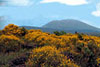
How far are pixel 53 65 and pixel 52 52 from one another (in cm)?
65

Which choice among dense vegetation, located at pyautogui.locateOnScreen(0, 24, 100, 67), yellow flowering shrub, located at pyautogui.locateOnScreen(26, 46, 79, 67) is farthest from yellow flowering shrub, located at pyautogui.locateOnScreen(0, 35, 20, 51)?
yellow flowering shrub, located at pyautogui.locateOnScreen(26, 46, 79, 67)

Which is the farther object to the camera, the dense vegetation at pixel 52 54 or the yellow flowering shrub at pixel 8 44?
the yellow flowering shrub at pixel 8 44

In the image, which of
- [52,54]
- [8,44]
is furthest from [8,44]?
[52,54]

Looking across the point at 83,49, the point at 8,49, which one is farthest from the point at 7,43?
the point at 83,49

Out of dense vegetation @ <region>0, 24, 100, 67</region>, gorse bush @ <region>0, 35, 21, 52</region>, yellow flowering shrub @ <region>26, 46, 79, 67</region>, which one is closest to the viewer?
yellow flowering shrub @ <region>26, 46, 79, 67</region>

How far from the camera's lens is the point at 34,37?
701 inches

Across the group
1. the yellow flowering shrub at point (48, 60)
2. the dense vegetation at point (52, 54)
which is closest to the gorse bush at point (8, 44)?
the dense vegetation at point (52, 54)

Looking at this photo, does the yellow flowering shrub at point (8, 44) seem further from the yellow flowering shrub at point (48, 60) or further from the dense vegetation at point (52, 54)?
the yellow flowering shrub at point (48, 60)

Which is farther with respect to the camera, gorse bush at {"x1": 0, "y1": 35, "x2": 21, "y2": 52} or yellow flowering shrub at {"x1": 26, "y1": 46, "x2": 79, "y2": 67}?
gorse bush at {"x1": 0, "y1": 35, "x2": 21, "y2": 52}

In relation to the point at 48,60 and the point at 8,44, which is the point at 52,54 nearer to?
the point at 48,60

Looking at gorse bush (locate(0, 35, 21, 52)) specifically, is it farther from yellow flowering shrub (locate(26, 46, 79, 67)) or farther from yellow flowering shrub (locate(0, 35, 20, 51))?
yellow flowering shrub (locate(26, 46, 79, 67))

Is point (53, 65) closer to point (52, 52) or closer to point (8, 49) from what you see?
point (52, 52)

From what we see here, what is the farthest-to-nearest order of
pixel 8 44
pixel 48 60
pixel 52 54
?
pixel 8 44
pixel 52 54
pixel 48 60

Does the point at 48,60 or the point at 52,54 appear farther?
the point at 52,54
